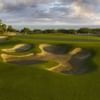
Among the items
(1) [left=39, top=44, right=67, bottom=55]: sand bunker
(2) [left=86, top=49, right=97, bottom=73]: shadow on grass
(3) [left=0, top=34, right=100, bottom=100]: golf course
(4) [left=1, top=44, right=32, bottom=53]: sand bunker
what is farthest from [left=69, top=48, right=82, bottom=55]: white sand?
(4) [left=1, top=44, right=32, bottom=53]: sand bunker

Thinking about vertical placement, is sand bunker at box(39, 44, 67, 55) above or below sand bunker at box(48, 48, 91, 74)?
above

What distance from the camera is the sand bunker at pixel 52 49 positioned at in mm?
33156

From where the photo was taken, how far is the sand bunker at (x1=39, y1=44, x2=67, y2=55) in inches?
1305

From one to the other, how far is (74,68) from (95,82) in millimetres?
6675

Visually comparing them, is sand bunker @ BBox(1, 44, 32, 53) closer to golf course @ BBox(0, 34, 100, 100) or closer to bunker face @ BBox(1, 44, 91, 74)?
bunker face @ BBox(1, 44, 91, 74)

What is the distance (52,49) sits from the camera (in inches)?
1364

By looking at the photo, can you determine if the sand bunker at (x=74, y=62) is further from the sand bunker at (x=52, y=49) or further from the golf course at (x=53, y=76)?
the sand bunker at (x=52, y=49)

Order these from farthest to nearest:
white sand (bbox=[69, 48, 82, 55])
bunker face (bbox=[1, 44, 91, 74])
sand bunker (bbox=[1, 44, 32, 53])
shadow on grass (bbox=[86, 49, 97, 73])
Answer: sand bunker (bbox=[1, 44, 32, 53]) → white sand (bbox=[69, 48, 82, 55]) → bunker face (bbox=[1, 44, 91, 74]) → shadow on grass (bbox=[86, 49, 97, 73])

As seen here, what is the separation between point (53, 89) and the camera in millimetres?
17969

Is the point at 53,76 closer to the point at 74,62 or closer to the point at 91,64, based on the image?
the point at 91,64

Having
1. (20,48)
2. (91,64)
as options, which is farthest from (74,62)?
(20,48)

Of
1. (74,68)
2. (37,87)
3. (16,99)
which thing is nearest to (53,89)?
(37,87)

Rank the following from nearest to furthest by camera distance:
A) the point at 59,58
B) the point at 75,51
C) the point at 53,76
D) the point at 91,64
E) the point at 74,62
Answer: the point at 53,76, the point at 91,64, the point at 74,62, the point at 59,58, the point at 75,51

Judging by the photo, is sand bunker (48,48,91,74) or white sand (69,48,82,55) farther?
white sand (69,48,82,55)
